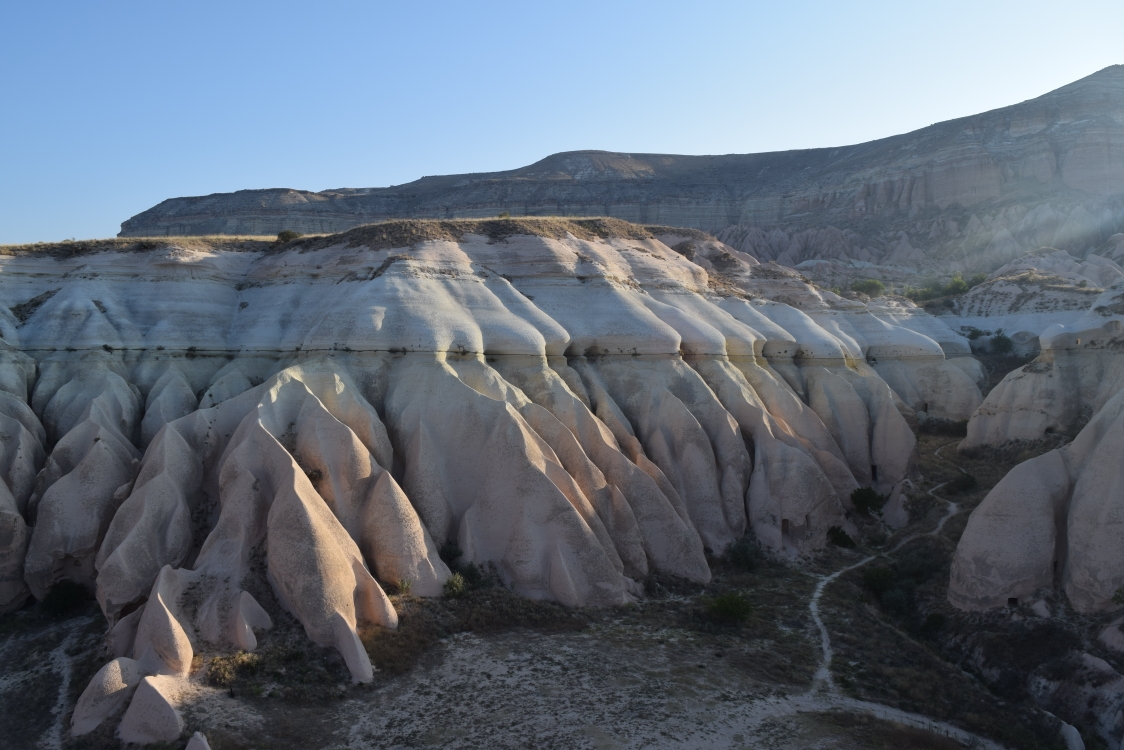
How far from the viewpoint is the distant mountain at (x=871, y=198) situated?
270 ft

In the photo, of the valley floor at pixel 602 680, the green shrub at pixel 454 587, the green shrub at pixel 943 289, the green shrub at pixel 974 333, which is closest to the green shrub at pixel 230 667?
the valley floor at pixel 602 680

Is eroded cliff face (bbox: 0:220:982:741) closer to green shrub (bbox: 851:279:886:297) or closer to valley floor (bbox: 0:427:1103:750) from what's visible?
valley floor (bbox: 0:427:1103:750)

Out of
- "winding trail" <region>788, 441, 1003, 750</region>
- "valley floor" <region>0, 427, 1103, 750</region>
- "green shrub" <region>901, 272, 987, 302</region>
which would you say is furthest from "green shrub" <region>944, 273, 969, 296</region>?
"winding trail" <region>788, 441, 1003, 750</region>

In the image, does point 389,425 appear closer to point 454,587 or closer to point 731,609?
point 454,587

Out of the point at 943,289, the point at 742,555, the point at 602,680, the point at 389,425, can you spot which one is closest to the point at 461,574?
the point at 602,680

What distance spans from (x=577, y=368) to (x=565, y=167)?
8464 centimetres

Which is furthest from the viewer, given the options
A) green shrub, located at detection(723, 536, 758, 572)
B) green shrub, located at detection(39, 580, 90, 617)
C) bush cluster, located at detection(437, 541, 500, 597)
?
green shrub, located at detection(723, 536, 758, 572)

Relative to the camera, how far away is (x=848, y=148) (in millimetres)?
106938

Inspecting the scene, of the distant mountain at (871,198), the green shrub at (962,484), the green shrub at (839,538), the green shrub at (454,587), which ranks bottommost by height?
the green shrub at (839,538)

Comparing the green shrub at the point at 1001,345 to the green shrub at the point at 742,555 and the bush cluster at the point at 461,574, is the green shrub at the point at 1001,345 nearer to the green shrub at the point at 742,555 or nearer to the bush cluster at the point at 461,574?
the green shrub at the point at 742,555

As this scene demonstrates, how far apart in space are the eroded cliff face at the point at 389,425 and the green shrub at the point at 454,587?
39 centimetres

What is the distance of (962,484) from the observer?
100.0 feet

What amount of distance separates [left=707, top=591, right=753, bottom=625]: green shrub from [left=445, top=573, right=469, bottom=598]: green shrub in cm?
675

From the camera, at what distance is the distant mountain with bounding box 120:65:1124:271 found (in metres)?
82.4
